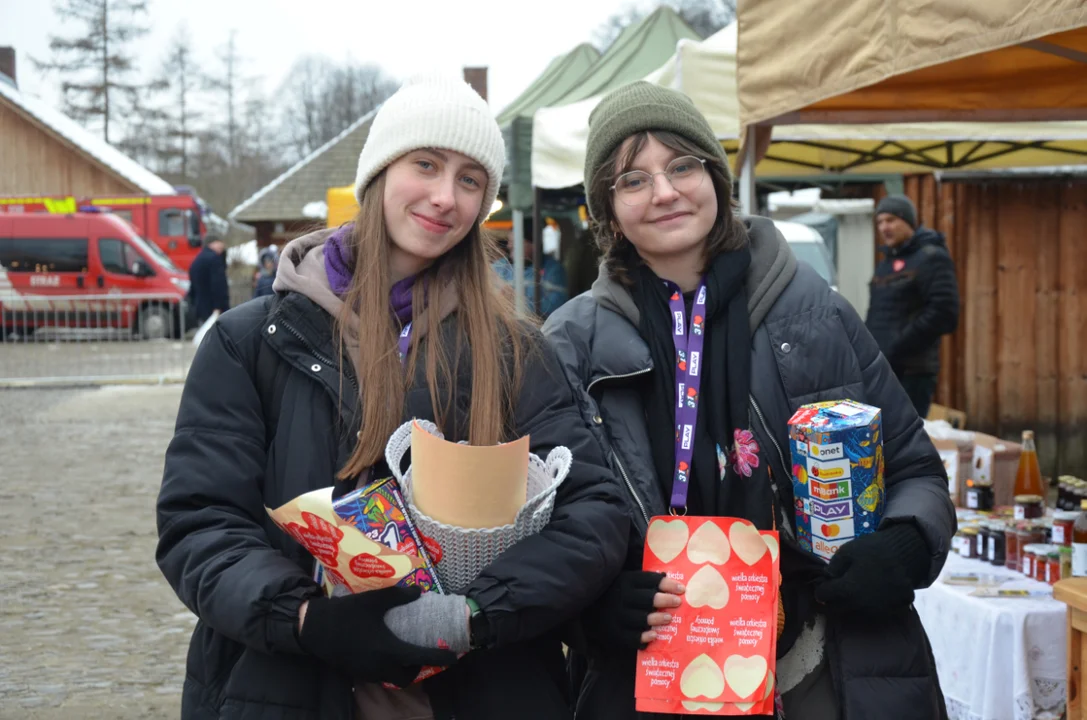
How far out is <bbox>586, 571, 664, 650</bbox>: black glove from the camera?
1.98 meters

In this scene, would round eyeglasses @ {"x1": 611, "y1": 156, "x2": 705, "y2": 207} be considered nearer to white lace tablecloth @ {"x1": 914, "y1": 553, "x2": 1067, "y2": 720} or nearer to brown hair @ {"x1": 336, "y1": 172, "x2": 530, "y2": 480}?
brown hair @ {"x1": 336, "y1": 172, "x2": 530, "y2": 480}

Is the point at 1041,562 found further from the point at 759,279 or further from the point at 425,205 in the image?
the point at 425,205

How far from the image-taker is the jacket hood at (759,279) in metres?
2.23

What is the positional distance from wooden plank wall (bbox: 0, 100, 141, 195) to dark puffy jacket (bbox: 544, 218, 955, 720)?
118 ft

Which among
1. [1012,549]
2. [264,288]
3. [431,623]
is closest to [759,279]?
[431,623]

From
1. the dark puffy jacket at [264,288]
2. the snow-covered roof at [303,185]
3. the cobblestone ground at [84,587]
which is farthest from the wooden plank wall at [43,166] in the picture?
the dark puffy jacket at [264,288]

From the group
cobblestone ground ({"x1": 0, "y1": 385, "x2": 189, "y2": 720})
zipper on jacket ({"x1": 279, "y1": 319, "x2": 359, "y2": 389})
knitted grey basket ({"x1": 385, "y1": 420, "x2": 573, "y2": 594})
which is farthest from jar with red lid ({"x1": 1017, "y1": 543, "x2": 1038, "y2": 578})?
cobblestone ground ({"x1": 0, "y1": 385, "x2": 189, "y2": 720})

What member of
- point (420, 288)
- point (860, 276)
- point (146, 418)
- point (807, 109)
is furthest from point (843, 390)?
point (860, 276)

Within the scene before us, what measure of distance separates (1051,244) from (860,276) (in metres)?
8.02

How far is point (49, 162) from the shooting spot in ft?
118

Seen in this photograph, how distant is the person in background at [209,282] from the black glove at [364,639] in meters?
20.3

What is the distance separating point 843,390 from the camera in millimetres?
2160

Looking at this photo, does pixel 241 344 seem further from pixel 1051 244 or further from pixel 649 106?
pixel 1051 244

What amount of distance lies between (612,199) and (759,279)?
352mm
